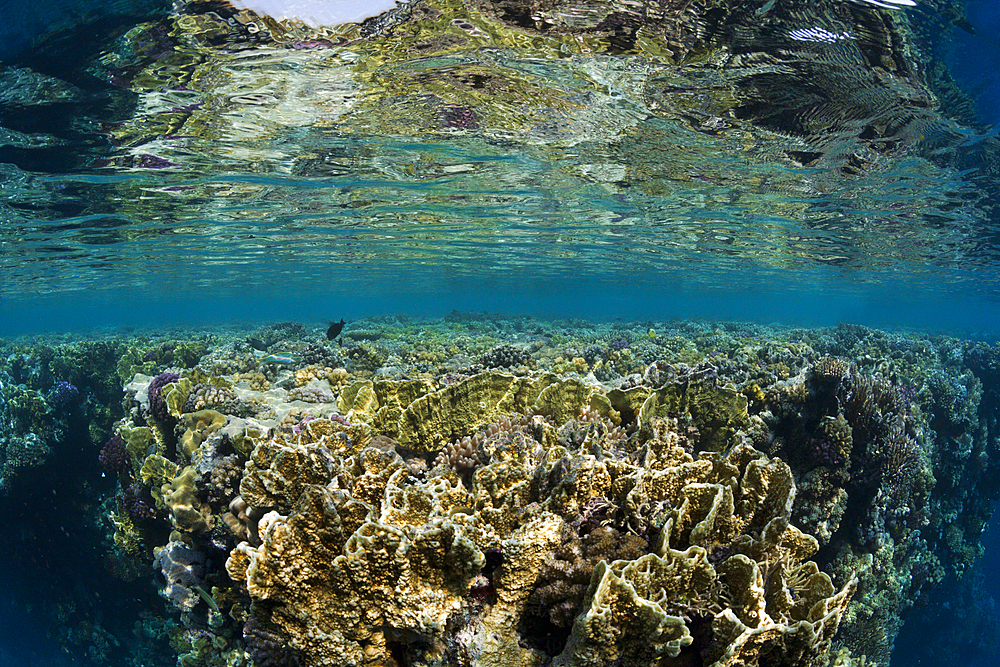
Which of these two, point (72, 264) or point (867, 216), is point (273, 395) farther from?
point (72, 264)

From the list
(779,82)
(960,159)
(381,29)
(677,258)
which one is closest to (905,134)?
(960,159)

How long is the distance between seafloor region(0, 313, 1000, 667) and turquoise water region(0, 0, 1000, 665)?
849 mm

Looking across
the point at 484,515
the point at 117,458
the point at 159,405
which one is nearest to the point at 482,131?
the point at 159,405

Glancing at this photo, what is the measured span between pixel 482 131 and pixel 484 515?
1119 cm

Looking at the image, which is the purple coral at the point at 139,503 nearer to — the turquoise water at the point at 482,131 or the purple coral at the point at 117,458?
the purple coral at the point at 117,458

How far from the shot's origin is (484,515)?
3396 mm

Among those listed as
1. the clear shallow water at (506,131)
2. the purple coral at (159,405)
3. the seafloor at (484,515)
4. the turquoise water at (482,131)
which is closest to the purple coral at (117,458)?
the seafloor at (484,515)

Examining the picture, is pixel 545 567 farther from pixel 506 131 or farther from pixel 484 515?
pixel 506 131

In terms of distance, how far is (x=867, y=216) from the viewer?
19938mm

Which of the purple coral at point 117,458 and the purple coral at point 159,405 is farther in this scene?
the purple coral at point 117,458

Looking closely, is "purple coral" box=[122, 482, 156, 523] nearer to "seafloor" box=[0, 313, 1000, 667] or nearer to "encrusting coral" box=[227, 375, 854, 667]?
"seafloor" box=[0, 313, 1000, 667]

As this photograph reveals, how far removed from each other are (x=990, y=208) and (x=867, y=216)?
3.67 meters

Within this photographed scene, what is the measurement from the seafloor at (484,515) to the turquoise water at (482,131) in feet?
2.78

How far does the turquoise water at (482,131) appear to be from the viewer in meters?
7.73
